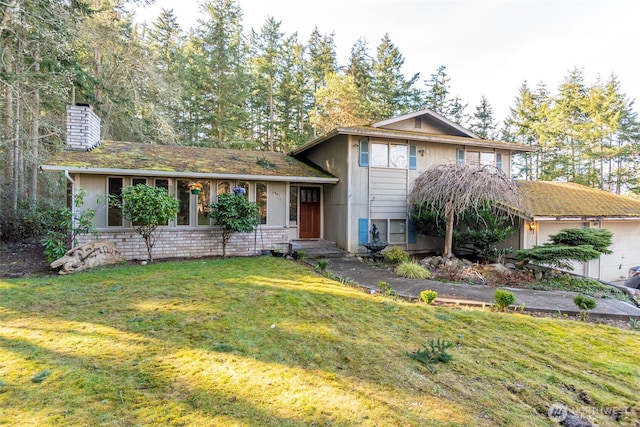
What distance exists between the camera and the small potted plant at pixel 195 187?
931 cm

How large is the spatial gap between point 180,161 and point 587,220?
1400 cm

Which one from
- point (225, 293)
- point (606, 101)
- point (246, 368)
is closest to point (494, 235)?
point (225, 293)

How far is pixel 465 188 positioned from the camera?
26.9 feet

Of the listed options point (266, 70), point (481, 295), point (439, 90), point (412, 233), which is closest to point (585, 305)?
point (481, 295)

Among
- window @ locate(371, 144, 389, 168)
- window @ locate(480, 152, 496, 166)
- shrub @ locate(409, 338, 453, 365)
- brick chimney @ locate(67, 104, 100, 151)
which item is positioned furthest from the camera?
window @ locate(480, 152, 496, 166)

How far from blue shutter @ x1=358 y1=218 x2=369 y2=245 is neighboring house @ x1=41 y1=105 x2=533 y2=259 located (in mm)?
35

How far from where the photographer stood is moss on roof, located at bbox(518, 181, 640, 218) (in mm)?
10125

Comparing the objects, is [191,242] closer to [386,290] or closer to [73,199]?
[73,199]

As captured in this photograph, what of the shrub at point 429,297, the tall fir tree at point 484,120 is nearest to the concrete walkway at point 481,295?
the shrub at point 429,297

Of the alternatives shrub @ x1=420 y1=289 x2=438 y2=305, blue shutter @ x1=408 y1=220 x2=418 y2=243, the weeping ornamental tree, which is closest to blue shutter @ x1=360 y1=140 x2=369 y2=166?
blue shutter @ x1=408 y1=220 x2=418 y2=243

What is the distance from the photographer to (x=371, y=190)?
34.8 ft

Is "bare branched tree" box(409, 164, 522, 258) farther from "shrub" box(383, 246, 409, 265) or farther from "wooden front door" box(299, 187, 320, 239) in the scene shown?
"wooden front door" box(299, 187, 320, 239)

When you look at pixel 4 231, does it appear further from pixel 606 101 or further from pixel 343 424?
pixel 606 101

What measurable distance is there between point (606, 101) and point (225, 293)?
27820mm
